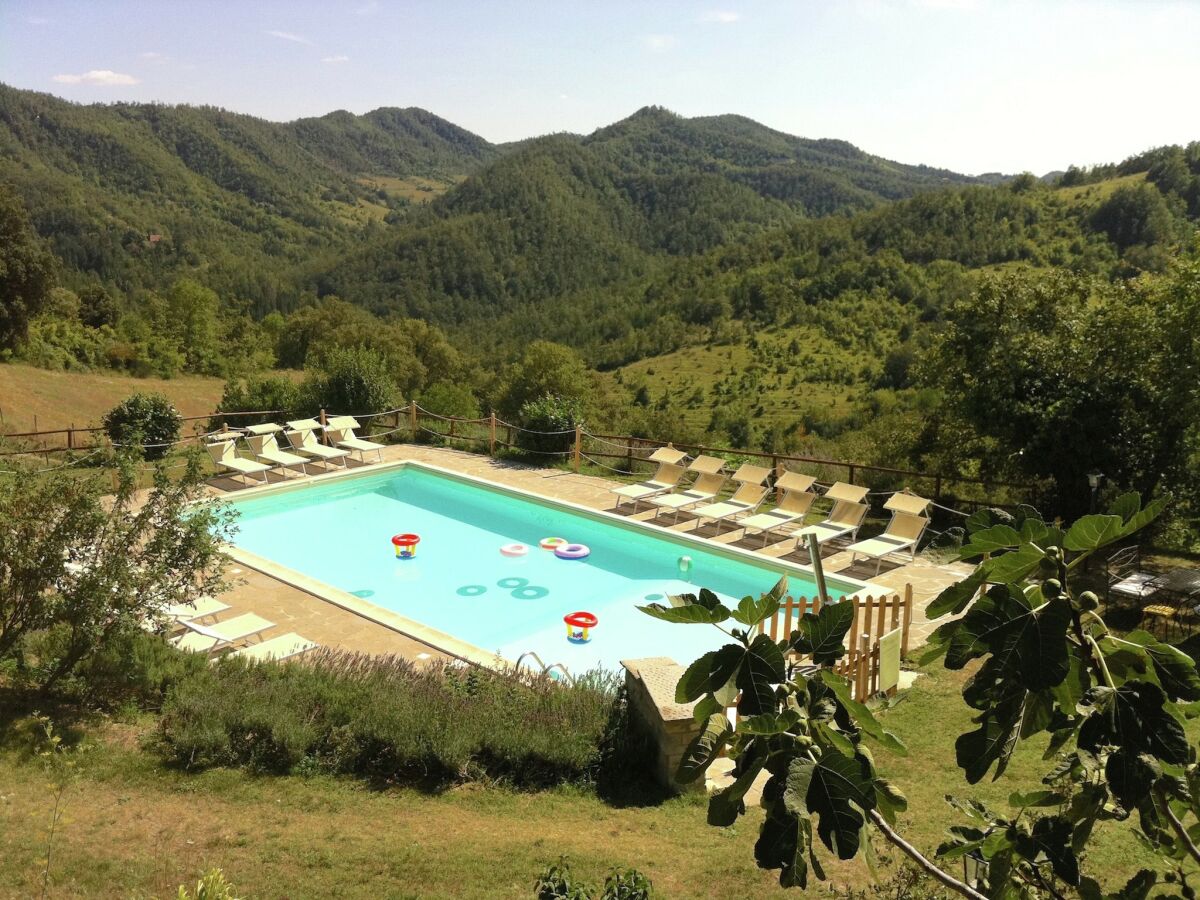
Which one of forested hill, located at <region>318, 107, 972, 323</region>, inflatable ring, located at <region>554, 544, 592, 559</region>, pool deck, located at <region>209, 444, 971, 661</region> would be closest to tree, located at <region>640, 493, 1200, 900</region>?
pool deck, located at <region>209, 444, 971, 661</region>

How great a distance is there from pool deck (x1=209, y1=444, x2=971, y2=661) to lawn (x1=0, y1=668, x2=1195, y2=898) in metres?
2.15

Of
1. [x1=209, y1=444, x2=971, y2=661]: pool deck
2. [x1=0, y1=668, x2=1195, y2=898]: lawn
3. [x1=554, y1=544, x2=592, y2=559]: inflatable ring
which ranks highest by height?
[x1=0, y1=668, x2=1195, y2=898]: lawn

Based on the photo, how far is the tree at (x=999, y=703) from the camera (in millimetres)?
1357

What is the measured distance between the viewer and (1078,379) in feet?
31.7

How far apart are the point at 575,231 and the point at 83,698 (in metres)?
119

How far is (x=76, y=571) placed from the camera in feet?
18.6

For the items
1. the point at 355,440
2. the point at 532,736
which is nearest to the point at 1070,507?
the point at 532,736

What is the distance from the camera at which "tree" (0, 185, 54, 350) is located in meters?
30.4

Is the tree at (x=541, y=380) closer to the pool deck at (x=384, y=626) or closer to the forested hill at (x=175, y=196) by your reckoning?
the pool deck at (x=384, y=626)

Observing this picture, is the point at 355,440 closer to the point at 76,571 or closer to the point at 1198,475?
the point at 76,571

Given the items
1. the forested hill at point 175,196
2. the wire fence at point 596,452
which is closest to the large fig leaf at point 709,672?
the wire fence at point 596,452

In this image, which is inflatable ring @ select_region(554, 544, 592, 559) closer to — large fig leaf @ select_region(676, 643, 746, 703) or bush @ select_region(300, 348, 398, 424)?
bush @ select_region(300, 348, 398, 424)

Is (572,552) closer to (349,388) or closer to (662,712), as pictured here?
(662,712)

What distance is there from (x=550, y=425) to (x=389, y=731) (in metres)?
9.72
